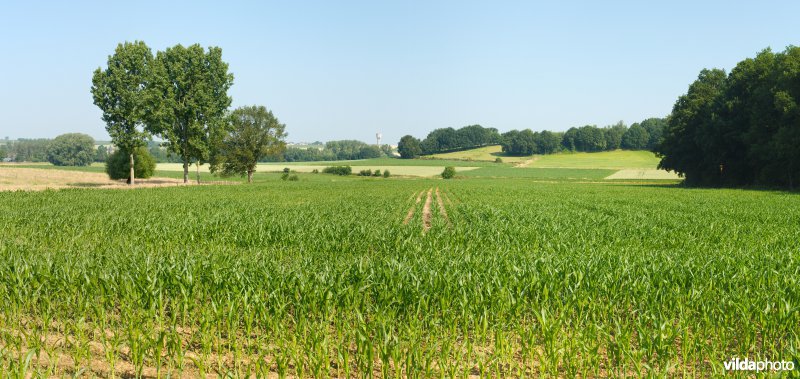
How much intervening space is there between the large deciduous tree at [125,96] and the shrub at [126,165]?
1100cm

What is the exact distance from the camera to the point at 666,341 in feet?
19.7

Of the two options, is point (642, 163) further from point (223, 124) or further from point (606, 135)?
point (223, 124)

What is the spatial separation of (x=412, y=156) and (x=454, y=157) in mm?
14739

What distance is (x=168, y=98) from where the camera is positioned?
59688 millimetres

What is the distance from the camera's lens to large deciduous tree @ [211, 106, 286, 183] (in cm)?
7556

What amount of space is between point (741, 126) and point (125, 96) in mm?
65037

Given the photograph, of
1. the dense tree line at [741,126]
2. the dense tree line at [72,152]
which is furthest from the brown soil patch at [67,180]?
the dense tree line at [72,152]

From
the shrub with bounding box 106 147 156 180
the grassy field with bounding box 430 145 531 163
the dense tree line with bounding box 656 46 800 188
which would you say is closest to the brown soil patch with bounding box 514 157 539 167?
the grassy field with bounding box 430 145 531 163

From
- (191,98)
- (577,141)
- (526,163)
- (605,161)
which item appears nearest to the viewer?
(191,98)

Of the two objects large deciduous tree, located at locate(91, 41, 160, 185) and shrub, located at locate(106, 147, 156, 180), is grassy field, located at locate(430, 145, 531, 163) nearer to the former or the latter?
shrub, located at locate(106, 147, 156, 180)

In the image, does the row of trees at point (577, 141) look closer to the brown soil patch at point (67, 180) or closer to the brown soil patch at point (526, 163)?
the brown soil patch at point (526, 163)

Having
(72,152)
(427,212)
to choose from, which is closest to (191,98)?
(427,212)

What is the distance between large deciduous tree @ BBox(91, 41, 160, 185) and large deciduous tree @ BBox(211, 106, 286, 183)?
1603cm

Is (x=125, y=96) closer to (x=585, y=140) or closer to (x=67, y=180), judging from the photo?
(x=67, y=180)
